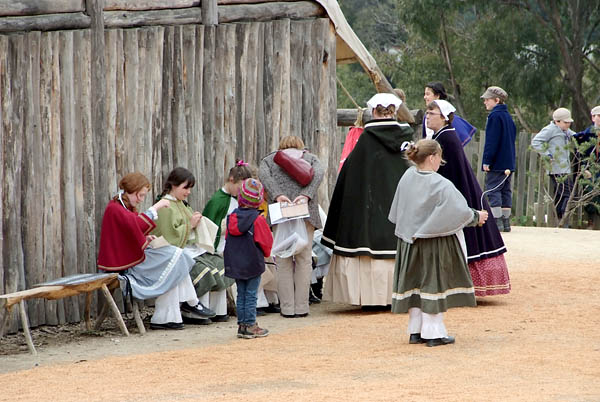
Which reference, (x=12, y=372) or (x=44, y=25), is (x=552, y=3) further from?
(x=12, y=372)

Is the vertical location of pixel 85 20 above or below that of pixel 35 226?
above

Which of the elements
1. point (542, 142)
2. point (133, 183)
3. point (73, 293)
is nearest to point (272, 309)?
point (133, 183)

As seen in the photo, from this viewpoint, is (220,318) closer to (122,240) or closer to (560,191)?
(122,240)

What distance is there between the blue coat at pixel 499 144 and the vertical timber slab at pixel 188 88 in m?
5.53

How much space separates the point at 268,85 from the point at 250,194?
7.77ft

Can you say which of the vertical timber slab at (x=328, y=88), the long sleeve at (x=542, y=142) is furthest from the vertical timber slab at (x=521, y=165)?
the vertical timber slab at (x=328, y=88)

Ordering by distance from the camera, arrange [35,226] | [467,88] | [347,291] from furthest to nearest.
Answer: [467,88] → [347,291] → [35,226]

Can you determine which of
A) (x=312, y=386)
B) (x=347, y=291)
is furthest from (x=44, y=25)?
(x=312, y=386)

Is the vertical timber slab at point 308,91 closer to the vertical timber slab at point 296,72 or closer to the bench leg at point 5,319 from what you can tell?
the vertical timber slab at point 296,72

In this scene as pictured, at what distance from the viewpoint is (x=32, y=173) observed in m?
8.80

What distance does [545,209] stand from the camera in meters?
17.9

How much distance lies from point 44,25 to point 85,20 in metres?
0.36

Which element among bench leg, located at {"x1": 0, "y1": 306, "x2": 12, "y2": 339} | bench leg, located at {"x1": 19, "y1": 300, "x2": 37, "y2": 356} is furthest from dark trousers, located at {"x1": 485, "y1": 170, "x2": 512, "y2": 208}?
bench leg, located at {"x1": 19, "y1": 300, "x2": 37, "y2": 356}

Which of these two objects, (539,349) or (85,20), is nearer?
(539,349)
